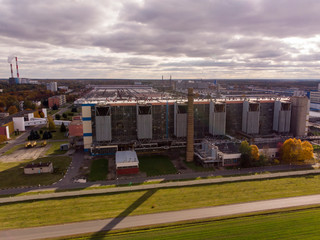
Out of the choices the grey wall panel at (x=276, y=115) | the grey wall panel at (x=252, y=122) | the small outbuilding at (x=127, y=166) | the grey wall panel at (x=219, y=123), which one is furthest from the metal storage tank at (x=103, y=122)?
the grey wall panel at (x=276, y=115)

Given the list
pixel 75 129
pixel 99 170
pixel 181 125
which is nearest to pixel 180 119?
pixel 181 125

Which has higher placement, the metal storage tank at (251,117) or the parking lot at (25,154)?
the metal storage tank at (251,117)

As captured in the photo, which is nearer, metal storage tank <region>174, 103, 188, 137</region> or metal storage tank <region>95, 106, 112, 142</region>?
metal storage tank <region>95, 106, 112, 142</region>

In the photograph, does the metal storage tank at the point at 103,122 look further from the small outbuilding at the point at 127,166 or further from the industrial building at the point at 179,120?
the small outbuilding at the point at 127,166

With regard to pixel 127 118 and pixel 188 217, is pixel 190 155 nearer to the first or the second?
pixel 127 118

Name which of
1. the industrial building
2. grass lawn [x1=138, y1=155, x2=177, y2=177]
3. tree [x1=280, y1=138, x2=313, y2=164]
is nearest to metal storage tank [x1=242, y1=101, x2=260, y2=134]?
the industrial building

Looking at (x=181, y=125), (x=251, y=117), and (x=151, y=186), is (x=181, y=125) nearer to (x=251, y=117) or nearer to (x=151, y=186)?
(x=251, y=117)

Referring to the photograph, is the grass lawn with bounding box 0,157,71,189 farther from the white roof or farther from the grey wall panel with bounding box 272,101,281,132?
the grey wall panel with bounding box 272,101,281,132
